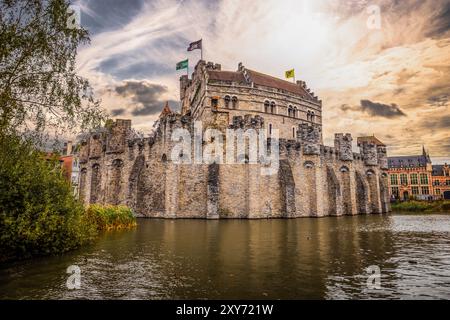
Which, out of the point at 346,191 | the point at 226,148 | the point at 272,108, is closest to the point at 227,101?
the point at 272,108

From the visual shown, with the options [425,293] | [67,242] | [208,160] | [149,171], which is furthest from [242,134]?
[425,293]

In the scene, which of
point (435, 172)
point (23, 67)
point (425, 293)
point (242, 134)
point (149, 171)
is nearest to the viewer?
point (425, 293)

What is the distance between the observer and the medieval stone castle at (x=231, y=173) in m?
27.6

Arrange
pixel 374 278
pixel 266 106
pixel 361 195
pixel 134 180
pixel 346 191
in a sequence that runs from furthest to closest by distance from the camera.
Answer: pixel 266 106 → pixel 361 195 → pixel 346 191 → pixel 134 180 → pixel 374 278

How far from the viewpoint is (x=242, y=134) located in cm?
2761

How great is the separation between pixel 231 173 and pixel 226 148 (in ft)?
7.71

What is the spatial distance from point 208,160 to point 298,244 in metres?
15.9

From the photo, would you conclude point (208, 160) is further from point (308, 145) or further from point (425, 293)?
point (425, 293)

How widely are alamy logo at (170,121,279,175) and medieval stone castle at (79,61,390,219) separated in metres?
0.42

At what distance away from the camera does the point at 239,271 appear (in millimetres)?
8461

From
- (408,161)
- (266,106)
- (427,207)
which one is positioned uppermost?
(266,106)

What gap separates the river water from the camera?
6.57 meters

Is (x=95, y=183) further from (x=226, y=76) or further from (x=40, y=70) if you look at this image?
(x=40, y=70)
